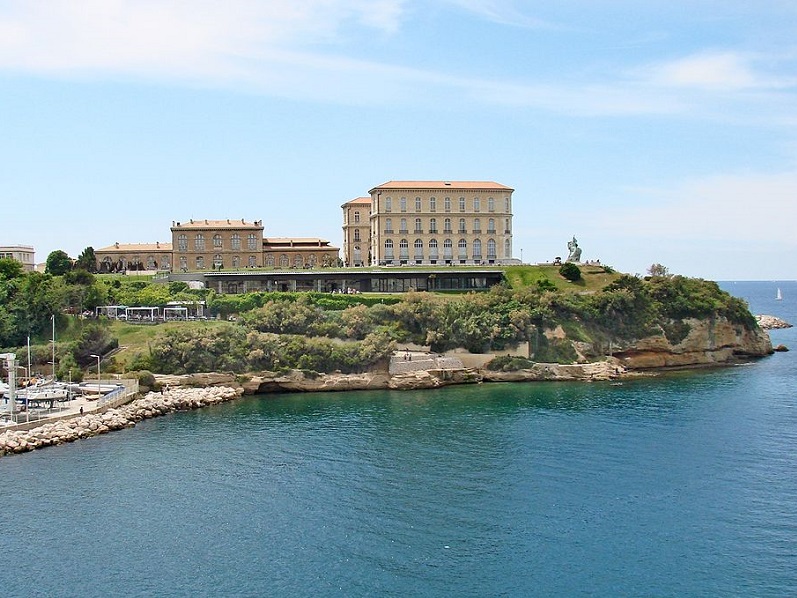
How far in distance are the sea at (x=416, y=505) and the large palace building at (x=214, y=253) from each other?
166 feet

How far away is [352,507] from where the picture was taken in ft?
119

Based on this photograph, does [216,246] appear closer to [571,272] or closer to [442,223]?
[442,223]

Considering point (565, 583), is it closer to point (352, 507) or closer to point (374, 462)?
point (352, 507)

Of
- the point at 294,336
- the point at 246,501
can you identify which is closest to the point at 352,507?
the point at 246,501

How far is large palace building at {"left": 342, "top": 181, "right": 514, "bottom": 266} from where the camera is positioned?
100875mm

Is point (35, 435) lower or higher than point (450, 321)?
lower

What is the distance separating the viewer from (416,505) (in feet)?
119

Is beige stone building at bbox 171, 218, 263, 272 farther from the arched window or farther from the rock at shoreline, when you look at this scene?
the rock at shoreline

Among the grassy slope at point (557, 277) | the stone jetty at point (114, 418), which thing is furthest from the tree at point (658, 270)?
the stone jetty at point (114, 418)

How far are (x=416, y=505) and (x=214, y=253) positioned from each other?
73865 millimetres

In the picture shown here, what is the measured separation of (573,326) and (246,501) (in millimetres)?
47534

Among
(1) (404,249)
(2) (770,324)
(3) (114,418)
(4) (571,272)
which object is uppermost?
(1) (404,249)

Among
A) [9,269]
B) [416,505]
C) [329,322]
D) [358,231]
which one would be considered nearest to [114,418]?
[416,505]

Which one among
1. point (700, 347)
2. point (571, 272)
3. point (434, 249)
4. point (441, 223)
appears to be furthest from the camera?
point (434, 249)
